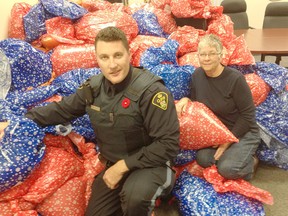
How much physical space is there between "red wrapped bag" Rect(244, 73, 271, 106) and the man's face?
104cm

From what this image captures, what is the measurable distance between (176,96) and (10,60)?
3.28 feet

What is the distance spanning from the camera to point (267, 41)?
116 inches

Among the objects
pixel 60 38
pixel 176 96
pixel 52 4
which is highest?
pixel 52 4

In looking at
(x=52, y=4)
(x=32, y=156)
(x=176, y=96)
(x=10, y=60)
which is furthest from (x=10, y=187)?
(x=52, y=4)

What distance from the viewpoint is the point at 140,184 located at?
128cm

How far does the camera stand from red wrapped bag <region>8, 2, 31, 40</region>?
203cm

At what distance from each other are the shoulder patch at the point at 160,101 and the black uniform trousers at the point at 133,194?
→ 29 centimetres

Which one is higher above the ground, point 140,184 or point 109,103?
point 109,103

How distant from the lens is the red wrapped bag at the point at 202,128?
164 cm

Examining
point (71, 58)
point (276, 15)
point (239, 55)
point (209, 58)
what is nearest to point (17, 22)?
point (71, 58)

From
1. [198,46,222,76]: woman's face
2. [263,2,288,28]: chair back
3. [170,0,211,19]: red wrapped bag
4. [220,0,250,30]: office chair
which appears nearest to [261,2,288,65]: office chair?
[263,2,288,28]: chair back

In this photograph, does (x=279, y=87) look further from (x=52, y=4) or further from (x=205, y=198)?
(x=52, y=4)

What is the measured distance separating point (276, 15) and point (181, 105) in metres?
2.84

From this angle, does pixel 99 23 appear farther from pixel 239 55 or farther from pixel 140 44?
pixel 239 55
